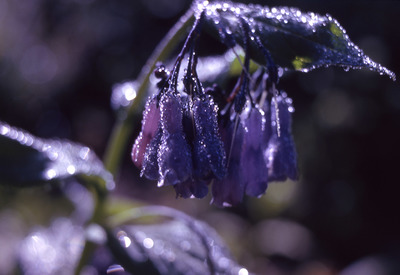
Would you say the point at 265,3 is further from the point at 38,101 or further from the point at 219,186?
the point at 219,186

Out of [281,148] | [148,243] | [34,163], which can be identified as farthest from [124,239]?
[281,148]

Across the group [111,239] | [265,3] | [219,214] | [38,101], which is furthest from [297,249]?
[38,101]

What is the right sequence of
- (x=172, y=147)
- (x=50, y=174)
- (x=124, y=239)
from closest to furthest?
1. (x=172, y=147)
2. (x=50, y=174)
3. (x=124, y=239)

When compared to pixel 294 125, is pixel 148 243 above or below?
below

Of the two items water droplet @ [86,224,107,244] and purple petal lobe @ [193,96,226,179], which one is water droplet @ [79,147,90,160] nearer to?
water droplet @ [86,224,107,244]

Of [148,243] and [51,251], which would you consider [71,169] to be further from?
[51,251]

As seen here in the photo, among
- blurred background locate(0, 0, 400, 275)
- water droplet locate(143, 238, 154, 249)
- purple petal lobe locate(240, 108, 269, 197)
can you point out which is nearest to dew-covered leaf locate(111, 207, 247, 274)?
water droplet locate(143, 238, 154, 249)

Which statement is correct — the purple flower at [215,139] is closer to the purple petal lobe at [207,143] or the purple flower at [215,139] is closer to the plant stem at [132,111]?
the purple petal lobe at [207,143]

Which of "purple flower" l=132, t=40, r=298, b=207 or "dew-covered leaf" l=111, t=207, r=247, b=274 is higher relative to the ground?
"purple flower" l=132, t=40, r=298, b=207
